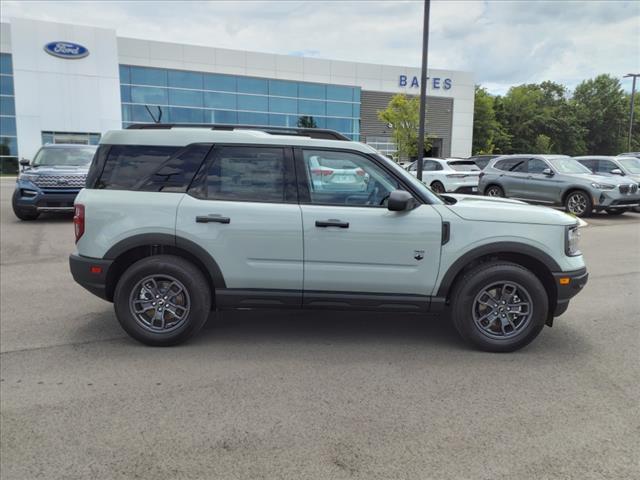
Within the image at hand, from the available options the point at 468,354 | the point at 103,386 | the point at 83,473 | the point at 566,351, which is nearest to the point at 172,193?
the point at 103,386

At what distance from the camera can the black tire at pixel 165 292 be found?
4.38 metres

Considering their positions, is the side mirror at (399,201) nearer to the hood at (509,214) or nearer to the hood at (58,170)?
the hood at (509,214)

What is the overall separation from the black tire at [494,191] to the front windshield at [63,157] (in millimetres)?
11708

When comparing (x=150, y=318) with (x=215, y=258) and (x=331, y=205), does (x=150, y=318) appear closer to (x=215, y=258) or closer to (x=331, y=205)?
(x=215, y=258)

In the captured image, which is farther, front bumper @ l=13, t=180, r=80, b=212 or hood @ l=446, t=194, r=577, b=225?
front bumper @ l=13, t=180, r=80, b=212

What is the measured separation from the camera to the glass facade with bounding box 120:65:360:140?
135 ft

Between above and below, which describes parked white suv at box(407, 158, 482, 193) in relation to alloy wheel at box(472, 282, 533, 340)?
above

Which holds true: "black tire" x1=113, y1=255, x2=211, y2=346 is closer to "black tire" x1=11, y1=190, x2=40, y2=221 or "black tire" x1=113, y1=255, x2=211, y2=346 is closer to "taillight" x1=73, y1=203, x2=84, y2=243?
"taillight" x1=73, y1=203, x2=84, y2=243

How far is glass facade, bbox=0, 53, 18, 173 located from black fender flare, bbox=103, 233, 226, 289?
4020 cm

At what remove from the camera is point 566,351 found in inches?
177

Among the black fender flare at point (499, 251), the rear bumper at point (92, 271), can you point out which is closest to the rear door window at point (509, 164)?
the black fender flare at point (499, 251)

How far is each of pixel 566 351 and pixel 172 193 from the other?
3.72 meters

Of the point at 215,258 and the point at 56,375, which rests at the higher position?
the point at 215,258

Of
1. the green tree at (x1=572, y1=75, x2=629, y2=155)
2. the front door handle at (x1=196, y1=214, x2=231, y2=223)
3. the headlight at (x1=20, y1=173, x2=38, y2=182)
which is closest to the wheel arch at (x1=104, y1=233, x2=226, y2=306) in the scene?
the front door handle at (x1=196, y1=214, x2=231, y2=223)
